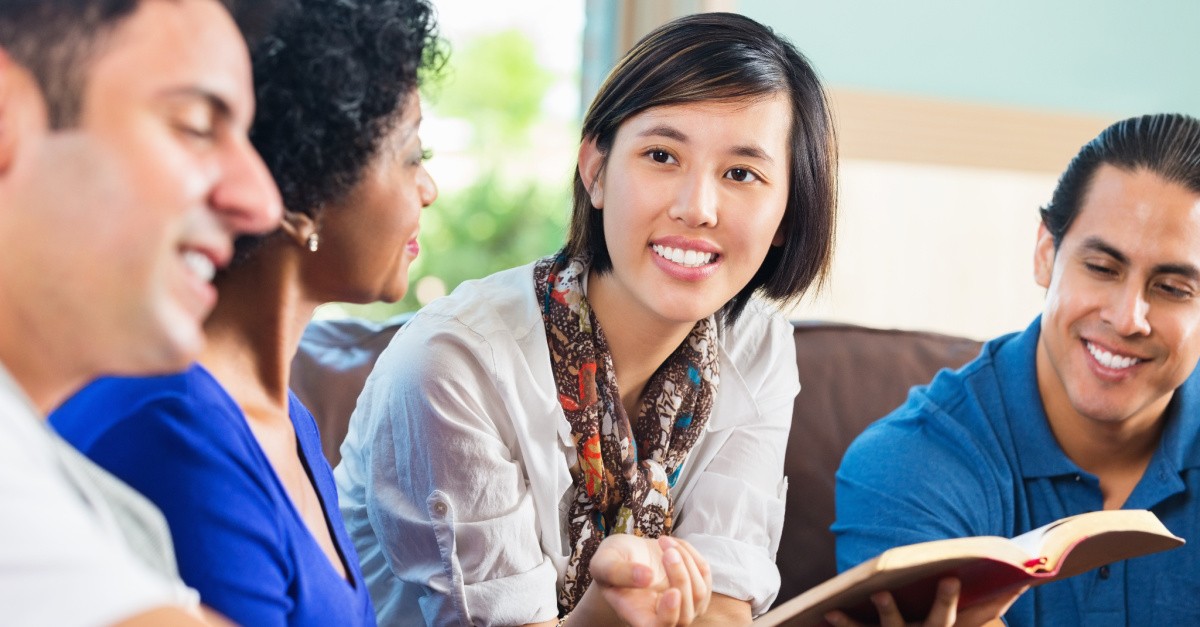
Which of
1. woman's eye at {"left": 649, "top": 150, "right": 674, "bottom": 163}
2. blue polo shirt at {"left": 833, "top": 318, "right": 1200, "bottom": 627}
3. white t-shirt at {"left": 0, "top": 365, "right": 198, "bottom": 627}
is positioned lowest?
blue polo shirt at {"left": 833, "top": 318, "right": 1200, "bottom": 627}

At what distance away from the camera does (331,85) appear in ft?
2.68

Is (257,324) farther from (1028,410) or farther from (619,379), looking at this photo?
(1028,410)

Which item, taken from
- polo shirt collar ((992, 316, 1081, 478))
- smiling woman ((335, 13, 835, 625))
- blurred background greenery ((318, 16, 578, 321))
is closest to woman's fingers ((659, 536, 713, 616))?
smiling woman ((335, 13, 835, 625))

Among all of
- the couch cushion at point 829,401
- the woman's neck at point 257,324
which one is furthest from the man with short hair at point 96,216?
the couch cushion at point 829,401

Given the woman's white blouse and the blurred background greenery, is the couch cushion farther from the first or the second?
the blurred background greenery

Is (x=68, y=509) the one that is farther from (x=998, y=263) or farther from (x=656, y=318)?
(x=998, y=263)

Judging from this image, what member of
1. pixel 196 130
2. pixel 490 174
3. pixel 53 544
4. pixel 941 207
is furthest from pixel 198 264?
pixel 490 174

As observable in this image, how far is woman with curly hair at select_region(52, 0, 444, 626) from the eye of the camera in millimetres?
819

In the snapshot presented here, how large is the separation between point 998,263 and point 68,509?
281 cm

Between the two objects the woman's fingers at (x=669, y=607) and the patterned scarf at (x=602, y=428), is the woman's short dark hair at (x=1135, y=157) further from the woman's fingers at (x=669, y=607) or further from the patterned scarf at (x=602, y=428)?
the woman's fingers at (x=669, y=607)

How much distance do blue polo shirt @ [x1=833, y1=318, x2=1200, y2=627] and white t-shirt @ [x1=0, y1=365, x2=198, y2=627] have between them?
1.24 metres

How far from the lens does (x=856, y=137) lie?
2.75 m

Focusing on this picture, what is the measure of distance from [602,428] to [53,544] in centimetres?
104

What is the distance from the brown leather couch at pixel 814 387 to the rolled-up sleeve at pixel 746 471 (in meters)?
0.15
